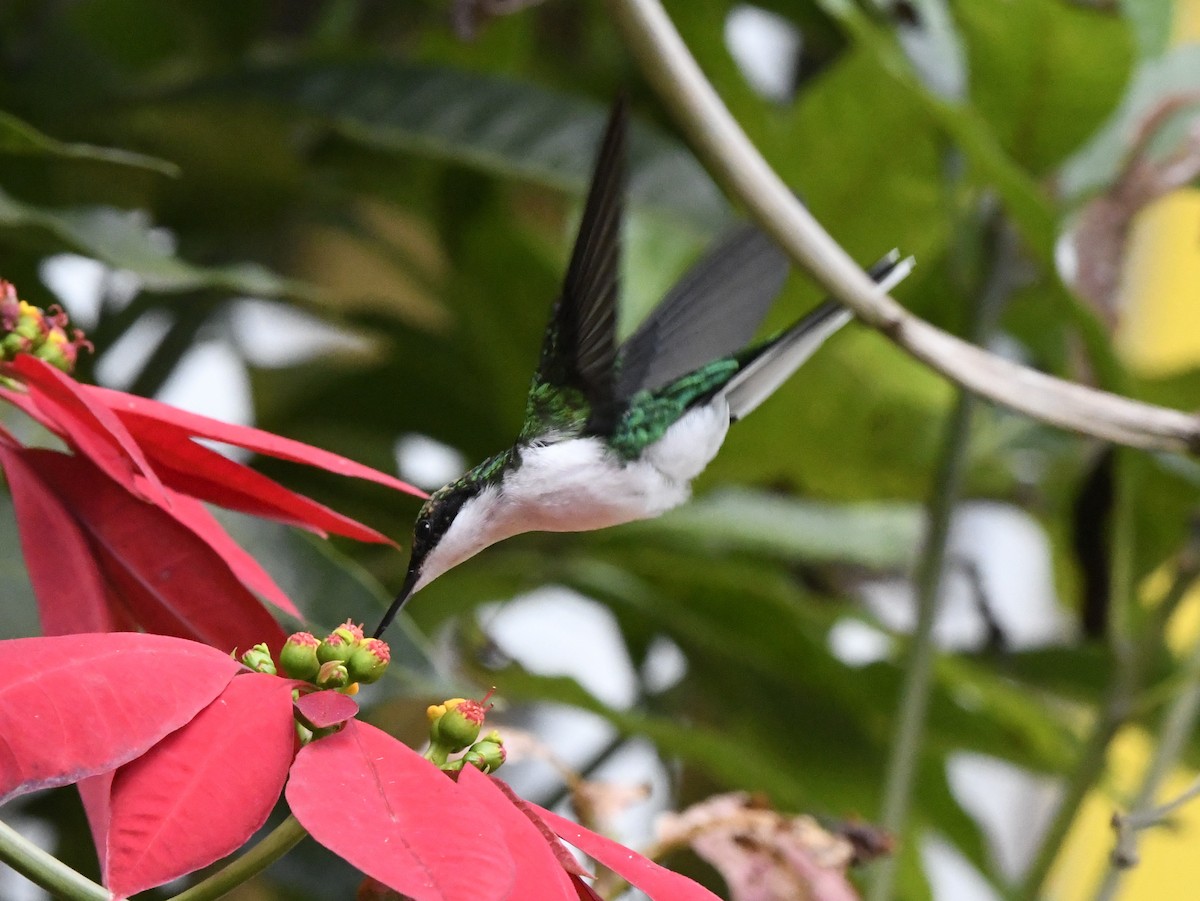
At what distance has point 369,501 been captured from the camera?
0.82 meters

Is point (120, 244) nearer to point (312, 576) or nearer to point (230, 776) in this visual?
point (312, 576)

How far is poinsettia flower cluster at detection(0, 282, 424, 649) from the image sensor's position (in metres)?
0.28

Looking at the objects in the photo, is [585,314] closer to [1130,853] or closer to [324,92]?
[1130,853]

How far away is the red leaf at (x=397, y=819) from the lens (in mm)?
196

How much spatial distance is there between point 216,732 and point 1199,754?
30.5 inches

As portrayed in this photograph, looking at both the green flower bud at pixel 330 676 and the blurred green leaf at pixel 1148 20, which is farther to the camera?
the blurred green leaf at pixel 1148 20

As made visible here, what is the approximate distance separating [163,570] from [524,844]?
0.12m

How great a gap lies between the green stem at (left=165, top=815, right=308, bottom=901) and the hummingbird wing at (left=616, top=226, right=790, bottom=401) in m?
0.24

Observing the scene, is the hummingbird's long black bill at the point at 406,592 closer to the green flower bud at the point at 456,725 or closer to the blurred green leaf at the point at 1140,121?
the green flower bud at the point at 456,725

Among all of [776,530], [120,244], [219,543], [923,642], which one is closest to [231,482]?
[219,543]

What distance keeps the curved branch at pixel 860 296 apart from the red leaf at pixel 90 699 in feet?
0.76

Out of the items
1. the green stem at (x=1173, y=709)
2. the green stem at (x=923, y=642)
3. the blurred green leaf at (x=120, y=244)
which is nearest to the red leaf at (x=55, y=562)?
the blurred green leaf at (x=120, y=244)

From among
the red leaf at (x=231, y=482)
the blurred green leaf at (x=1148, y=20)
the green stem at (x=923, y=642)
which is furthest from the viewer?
the blurred green leaf at (x=1148, y=20)

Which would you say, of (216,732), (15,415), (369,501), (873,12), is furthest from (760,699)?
(216,732)
